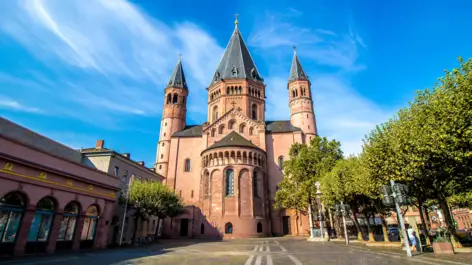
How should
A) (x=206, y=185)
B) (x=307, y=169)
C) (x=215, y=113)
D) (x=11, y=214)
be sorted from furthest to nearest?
(x=215, y=113) < (x=206, y=185) < (x=307, y=169) < (x=11, y=214)

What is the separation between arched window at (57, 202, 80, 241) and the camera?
19.6 m

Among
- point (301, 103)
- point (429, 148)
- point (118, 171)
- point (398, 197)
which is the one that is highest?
point (301, 103)

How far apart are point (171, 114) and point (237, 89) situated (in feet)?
51.3

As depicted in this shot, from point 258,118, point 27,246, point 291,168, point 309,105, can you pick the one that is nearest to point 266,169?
point 291,168

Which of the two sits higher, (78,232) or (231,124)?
(231,124)

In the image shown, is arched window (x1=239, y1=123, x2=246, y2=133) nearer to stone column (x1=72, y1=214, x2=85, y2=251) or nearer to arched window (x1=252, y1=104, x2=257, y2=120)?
arched window (x1=252, y1=104, x2=257, y2=120)

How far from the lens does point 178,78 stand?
62.0 meters

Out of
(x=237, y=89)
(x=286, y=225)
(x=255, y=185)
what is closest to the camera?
(x=255, y=185)

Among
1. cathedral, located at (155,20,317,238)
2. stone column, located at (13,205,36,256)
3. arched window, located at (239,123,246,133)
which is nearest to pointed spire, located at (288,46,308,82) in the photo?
cathedral, located at (155,20,317,238)

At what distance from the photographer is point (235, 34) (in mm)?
70875

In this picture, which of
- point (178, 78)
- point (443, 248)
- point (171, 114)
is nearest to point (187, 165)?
point (171, 114)

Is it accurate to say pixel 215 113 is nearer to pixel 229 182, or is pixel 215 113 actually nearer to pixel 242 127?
pixel 242 127

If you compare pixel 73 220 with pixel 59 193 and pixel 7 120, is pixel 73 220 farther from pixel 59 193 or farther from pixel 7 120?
pixel 7 120

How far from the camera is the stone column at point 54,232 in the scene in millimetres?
18077
